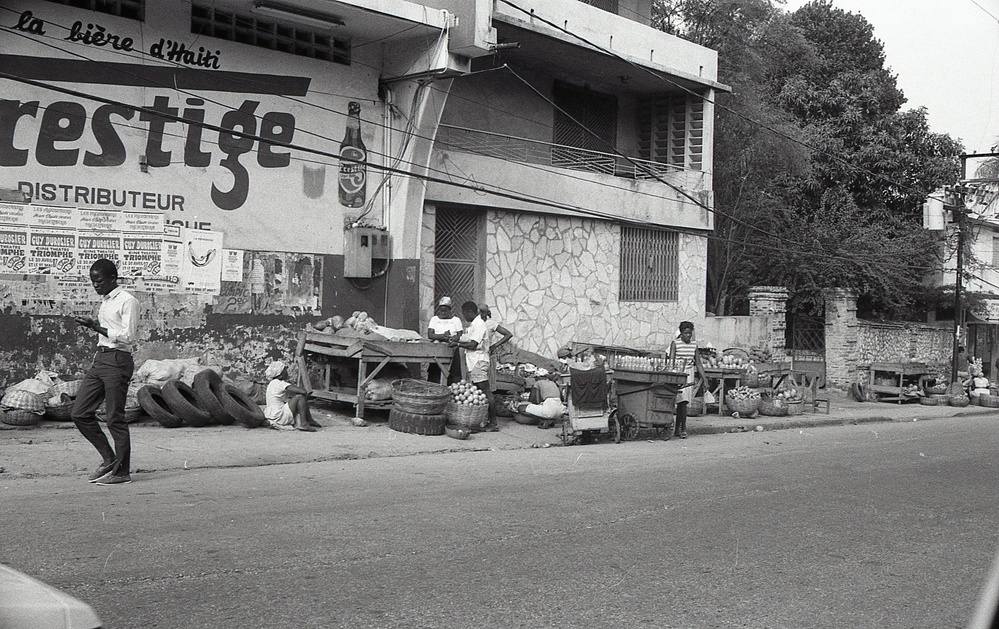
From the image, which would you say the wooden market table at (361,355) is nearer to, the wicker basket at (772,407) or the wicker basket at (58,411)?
the wicker basket at (58,411)

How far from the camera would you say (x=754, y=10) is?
81.7 feet

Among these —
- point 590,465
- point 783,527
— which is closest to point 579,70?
point 590,465

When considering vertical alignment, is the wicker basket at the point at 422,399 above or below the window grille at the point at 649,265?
below

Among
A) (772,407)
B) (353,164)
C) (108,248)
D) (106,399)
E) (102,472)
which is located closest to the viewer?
(106,399)

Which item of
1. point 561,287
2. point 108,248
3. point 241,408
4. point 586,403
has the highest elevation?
point 108,248

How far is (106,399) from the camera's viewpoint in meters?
8.38

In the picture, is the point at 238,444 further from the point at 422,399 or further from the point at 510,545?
the point at 510,545

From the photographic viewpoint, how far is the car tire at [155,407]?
39.4 ft

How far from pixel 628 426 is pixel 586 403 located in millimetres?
1179

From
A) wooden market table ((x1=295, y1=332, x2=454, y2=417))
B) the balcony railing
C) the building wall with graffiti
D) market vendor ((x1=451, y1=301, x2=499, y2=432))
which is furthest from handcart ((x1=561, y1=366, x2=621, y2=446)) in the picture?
the balcony railing

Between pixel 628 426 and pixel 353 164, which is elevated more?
pixel 353 164

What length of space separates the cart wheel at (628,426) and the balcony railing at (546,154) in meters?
6.11

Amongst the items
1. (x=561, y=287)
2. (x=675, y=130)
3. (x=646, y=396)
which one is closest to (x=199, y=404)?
(x=646, y=396)

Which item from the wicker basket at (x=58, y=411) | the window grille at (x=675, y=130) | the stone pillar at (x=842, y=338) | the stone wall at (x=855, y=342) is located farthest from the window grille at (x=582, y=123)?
the wicker basket at (x=58, y=411)
